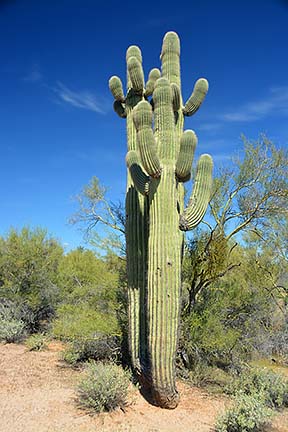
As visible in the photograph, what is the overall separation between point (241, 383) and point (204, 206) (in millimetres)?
3124

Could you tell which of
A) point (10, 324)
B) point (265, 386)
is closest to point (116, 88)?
point (265, 386)

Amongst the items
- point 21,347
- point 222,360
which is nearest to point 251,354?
point 222,360

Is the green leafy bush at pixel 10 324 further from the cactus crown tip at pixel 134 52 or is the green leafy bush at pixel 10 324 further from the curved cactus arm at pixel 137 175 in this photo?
the cactus crown tip at pixel 134 52

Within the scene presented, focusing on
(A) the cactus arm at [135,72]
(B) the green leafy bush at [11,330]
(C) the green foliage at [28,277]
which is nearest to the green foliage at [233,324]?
(A) the cactus arm at [135,72]

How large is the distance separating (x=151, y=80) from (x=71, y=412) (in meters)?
6.12

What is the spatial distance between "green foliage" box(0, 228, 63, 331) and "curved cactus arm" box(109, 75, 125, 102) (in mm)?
6760

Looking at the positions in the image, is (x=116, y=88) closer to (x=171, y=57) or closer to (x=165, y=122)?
(x=171, y=57)

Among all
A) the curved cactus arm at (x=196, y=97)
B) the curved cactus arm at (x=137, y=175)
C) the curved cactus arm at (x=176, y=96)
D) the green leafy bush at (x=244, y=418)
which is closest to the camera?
the green leafy bush at (x=244, y=418)

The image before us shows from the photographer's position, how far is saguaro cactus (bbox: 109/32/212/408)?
17.4 ft

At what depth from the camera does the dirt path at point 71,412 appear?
4.60 meters

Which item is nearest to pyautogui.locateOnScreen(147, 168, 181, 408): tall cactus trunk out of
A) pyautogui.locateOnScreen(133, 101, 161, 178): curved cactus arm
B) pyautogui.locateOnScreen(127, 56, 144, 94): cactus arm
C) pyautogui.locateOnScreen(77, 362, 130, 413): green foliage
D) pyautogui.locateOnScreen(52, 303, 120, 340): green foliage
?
pyautogui.locateOnScreen(133, 101, 161, 178): curved cactus arm

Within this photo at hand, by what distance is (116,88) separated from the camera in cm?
720

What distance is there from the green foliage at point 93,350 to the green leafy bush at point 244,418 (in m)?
3.33

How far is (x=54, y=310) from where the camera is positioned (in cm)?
1204
